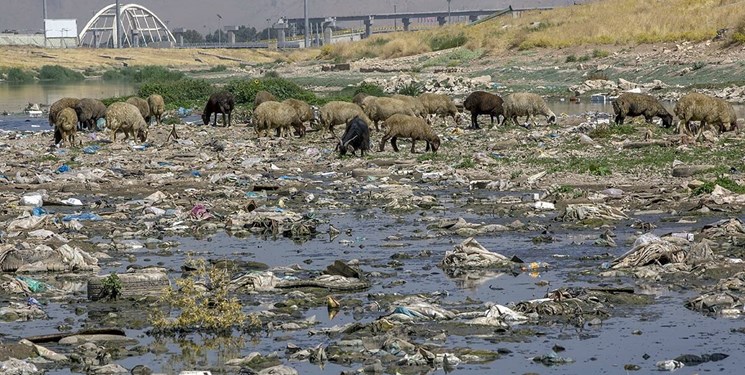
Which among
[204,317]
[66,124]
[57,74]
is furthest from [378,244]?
[57,74]

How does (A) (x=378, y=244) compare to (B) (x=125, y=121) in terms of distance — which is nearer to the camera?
(A) (x=378, y=244)

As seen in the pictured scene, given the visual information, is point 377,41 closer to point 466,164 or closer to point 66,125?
point 66,125

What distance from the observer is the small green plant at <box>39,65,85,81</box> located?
9050 cm

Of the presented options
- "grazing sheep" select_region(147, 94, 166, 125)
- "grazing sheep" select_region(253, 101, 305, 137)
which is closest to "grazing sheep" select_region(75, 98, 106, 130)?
"grazing sheep" select_region(147, 94, 166, 125)

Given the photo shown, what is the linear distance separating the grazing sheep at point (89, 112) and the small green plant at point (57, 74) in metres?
61.9

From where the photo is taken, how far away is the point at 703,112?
2369 cm

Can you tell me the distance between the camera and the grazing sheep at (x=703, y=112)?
23.6m

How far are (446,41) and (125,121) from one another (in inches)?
2003

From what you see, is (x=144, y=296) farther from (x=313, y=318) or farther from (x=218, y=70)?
(x=218, y=70)

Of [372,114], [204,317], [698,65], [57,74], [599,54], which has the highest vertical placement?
[599,54]

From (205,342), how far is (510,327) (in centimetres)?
239

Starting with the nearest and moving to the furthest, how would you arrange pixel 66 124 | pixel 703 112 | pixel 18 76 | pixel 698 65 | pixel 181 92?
1. pixel 703 112
2. pixel 66 124
3. pixel 181 92
4. pixel 698 65
5. pixel 18 76

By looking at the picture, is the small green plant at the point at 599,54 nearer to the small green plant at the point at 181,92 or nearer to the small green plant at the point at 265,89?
the small green plant at the point at 181,92

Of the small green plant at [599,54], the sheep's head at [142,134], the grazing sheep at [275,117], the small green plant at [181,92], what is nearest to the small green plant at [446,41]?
the small green plant at [599,54]
